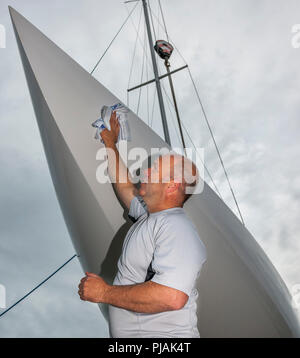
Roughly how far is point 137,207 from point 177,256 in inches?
22.0

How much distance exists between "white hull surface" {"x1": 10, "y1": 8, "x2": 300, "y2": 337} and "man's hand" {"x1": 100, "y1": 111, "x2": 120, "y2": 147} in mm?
60

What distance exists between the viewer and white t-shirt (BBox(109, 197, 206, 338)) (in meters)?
0.94

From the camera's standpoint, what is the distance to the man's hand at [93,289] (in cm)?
104

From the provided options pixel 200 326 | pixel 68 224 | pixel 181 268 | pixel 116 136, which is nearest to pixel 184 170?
pixel 181 268

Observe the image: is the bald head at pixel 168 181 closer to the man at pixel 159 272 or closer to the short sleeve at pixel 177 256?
the man at pixel 159 272

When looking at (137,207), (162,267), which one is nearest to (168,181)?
(137,207)

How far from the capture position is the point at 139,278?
3.67 ft

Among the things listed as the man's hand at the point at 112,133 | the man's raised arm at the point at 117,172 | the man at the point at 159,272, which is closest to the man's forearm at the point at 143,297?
the man at the point at 159,272

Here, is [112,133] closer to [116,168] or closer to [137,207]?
[116,168]

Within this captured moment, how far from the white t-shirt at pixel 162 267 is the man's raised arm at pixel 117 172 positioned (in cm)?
44

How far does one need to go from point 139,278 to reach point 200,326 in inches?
35.3

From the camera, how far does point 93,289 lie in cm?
105

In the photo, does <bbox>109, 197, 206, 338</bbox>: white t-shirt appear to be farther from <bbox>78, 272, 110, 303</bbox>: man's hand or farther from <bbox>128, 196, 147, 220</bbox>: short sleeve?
<bbox>128, 196, 147, 220</bbox>: short sleeve

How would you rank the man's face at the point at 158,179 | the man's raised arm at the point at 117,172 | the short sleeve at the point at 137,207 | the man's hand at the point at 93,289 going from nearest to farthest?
the man's hand at the point at 93,289
the man's face at the point at 158,179
the short sleeve at the point at 137,207
the man's raised arm at the point at 117,172
